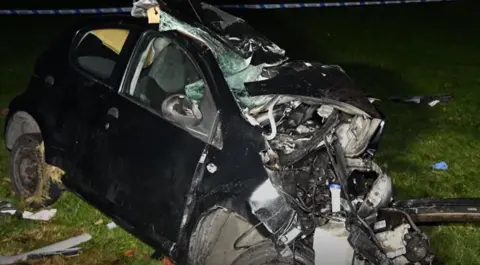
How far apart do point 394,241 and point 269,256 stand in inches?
34.0

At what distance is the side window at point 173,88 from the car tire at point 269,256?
0.75 meters

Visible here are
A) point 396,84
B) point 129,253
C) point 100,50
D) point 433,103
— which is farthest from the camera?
point 396,84

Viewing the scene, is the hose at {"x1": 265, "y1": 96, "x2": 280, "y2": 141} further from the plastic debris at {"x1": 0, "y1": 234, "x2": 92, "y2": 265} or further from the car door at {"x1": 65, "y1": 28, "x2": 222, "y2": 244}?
the plastic debris at {"x1": 0, "y1": 234, "x2": 92, "y2": 265}

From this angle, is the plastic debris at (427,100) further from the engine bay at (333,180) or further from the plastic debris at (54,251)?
the plastic debris at (54,251)

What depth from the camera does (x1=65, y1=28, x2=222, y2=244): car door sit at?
457cm

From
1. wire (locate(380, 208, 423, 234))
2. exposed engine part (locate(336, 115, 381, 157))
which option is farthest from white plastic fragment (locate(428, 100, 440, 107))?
wire (locate(380, 208, 423, 234))

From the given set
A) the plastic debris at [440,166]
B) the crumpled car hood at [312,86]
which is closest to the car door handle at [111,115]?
the crumpled car hood at [312,86]

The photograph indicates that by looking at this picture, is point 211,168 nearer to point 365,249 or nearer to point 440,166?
point 365,249

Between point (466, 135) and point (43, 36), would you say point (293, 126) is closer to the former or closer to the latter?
point (466, 135)

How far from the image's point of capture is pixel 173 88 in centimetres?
474

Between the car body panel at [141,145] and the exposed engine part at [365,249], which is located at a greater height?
the car body panel at [141,145]

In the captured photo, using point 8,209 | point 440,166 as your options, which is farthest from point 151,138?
point 440,166

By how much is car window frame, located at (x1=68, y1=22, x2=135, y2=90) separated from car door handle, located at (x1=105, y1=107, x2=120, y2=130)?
0.57ft

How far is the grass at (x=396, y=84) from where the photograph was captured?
586cm
